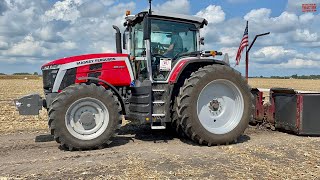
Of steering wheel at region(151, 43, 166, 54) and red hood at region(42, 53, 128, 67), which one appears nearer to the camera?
red hood at region(42, 53, 128, 67)

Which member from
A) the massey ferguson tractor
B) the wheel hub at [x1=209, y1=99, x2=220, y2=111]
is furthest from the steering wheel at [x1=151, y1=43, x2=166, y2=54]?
the wheel hub at [x1=209, y1=99, x2=220, y2=111]

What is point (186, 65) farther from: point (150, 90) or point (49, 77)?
point (49, 77)

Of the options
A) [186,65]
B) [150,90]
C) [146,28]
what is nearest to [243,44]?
[186,65]

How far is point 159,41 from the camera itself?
25.2ft

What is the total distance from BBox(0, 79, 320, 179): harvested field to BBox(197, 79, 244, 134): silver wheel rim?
1.53 feet

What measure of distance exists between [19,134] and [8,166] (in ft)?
10.7

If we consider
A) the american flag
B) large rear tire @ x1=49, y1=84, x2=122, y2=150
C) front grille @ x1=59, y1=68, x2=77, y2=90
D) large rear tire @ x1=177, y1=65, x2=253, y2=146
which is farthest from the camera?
the american flag

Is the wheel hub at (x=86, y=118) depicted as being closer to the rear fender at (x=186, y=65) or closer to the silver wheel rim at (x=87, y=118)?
the silver wheel rim at (x=87, y=118)

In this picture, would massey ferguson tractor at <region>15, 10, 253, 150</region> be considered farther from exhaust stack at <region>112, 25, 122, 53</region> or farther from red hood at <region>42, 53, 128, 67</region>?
exhaust stack at <region>112, 25, 122, 53</region>

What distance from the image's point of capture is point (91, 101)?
697 centimetres

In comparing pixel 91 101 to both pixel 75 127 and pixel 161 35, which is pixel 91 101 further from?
pixel 161 35

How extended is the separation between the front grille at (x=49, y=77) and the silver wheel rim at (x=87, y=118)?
902 millimetres

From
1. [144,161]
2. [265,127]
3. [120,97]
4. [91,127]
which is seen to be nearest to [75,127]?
[91,127]

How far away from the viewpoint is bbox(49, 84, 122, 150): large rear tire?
22.0 ft
